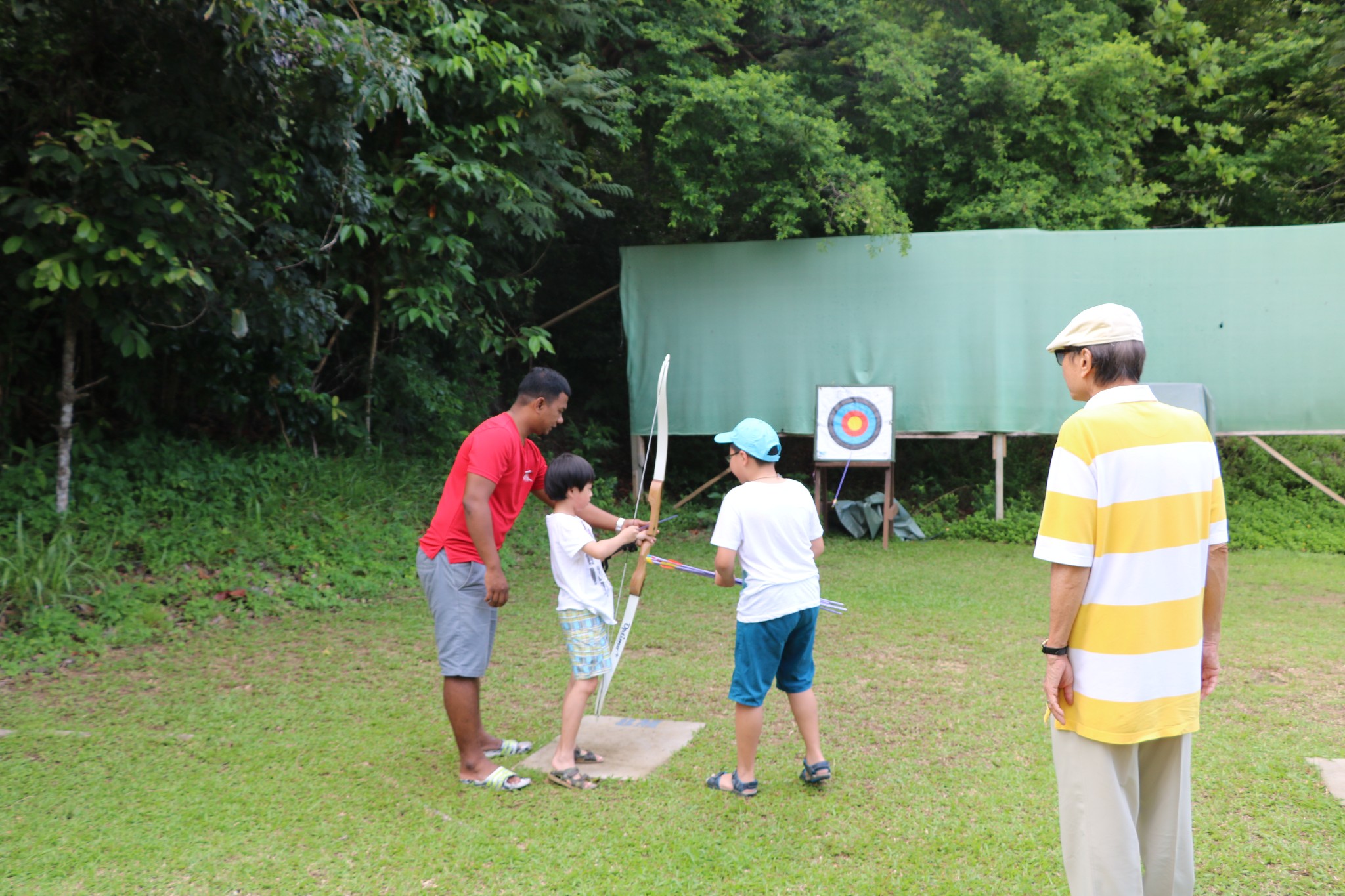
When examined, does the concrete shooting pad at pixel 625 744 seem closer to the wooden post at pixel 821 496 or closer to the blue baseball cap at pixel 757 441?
the blue baseball cap at pixel 757 441

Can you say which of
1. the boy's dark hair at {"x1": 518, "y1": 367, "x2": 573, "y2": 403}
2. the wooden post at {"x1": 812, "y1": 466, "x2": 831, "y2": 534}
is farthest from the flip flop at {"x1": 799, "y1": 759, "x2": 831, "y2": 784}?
the wooden post at {"x1": 812, "y1": 466, "x2": 831, "y2": 534}

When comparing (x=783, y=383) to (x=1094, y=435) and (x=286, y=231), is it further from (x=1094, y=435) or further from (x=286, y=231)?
(x=1094, y=435)

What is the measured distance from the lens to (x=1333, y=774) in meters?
3.35

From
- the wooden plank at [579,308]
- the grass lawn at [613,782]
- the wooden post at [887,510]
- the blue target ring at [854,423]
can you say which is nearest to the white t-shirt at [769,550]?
the grass lawn at [613,782]

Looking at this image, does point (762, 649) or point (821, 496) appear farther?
point (821, 496)

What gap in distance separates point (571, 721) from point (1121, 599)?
202cm

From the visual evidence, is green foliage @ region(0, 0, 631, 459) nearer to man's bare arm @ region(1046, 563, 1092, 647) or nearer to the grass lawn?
the grass lawn

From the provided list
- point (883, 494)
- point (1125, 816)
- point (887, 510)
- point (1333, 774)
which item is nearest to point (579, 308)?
point (883, 494)

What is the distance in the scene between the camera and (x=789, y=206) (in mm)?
9047

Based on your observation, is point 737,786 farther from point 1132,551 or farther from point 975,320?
point 975,320

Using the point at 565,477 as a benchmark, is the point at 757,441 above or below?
above

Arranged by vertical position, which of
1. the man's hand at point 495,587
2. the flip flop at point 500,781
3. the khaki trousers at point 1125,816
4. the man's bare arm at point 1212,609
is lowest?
the flip flop at point 500,781

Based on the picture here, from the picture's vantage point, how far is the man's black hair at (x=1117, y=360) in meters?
2.07

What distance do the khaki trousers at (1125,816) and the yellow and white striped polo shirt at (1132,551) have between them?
0.07m
